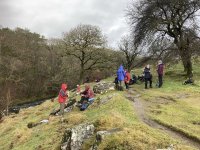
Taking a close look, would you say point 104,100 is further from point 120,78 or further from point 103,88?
point 120,78

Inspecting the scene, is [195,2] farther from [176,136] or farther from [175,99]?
[176,136]

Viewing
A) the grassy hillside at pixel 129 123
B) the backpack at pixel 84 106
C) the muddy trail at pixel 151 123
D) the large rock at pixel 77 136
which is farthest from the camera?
the backpack at pixel 84 106

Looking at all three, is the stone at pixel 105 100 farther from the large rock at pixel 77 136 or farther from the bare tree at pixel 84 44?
the bare tree at pixel 84 44

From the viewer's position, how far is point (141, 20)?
146 feet

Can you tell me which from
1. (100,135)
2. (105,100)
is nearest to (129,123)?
(100,135)

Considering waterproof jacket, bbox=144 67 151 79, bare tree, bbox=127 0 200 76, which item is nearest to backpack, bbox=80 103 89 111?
waterproof jacket, bbox=144 67 151 79

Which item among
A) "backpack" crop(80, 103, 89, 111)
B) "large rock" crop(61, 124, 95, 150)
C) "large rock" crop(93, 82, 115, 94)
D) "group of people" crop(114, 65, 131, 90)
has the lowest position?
"large rock" crop(61, 124, 95, 150)

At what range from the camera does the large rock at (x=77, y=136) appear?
55.7ft

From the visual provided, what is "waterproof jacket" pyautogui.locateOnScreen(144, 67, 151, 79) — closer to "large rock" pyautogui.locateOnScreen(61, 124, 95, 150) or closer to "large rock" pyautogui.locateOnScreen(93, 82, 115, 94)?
"large rock" pyautogui.locateOnScreen(93, 82, 115, 94)

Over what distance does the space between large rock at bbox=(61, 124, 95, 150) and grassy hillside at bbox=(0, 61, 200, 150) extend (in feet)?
1.34

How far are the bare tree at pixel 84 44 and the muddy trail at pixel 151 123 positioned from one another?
3498 cm

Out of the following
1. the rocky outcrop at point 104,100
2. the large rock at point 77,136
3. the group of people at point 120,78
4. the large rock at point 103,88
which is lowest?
the large rock at point 77,136

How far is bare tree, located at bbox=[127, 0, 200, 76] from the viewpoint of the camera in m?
42.7

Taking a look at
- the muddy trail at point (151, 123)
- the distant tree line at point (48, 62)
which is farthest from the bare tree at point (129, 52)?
the muddy trail at point (151, 123)
